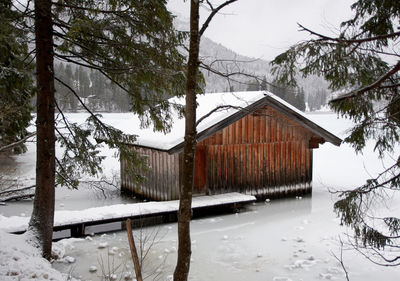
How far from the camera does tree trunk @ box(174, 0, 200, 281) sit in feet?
15.6

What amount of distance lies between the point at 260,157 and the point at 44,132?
9.56 metres

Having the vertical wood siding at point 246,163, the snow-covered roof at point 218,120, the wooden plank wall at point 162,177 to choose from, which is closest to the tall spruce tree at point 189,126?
the snow-covered roof at point 218,120

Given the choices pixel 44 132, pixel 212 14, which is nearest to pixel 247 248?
pixel 44 132

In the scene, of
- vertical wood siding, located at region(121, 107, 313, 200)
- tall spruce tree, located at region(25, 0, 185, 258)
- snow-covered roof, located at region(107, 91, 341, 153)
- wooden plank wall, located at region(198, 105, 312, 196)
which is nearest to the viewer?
tall spruce tree, located at region(25, 0, 185, 258)

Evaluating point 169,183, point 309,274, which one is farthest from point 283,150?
point 309,274

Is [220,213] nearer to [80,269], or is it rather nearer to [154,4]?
[80,269]

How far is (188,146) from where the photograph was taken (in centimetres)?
495

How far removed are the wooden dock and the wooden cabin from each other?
3.22 feet

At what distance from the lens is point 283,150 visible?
15.5m

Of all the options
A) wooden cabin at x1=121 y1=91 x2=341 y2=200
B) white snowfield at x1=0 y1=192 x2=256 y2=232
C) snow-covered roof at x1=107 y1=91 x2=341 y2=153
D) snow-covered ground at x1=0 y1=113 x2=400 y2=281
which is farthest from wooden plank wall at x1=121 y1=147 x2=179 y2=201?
snow-covered ground at x1=0 y1=113 x2=400 y2=281

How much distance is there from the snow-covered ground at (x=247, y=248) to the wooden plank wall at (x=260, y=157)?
98 cm

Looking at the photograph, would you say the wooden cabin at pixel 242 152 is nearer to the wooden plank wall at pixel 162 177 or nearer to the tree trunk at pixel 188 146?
the wooden plank wall at pixel 162 177

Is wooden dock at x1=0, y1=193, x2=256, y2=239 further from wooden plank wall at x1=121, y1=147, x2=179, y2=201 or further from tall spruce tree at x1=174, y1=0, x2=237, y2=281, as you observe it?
tall spruce tree at x1=174, y1=0, x2=237, y2=281

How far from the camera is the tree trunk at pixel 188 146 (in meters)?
4.77
